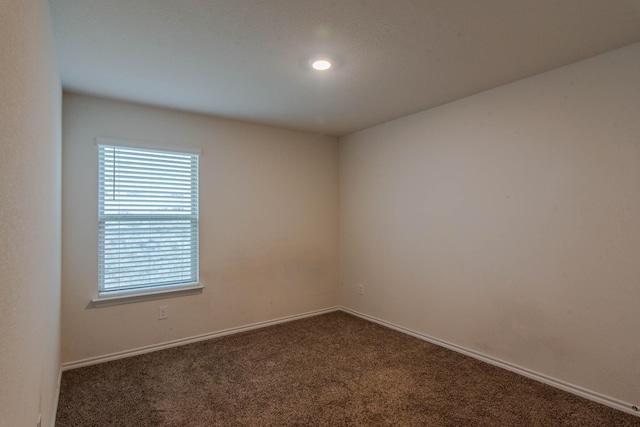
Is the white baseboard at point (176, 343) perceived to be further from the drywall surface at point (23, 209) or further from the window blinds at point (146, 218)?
the drywall surface at point (23, 209)

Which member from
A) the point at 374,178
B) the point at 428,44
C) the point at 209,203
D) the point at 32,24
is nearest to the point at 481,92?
the point at 428,44

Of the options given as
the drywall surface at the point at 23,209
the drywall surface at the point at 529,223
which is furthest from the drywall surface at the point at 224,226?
the drywall surface at the point at 23,209

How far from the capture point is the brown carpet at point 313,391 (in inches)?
85.6

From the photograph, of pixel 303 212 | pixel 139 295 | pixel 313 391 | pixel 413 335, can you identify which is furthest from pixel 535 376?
pixel 139 295

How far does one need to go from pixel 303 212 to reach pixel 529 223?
2.52 meters

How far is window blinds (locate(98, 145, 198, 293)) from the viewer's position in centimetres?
309

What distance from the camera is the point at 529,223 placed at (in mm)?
2711

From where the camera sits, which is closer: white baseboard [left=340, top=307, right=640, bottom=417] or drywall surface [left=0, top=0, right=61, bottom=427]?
drywall surface [left=0, top=0, right=61, bottom=427]

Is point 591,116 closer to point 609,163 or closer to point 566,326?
point 609,163

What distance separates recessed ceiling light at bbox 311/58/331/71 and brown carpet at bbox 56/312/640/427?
2.41m

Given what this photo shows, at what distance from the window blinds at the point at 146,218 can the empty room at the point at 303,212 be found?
0.02 meters

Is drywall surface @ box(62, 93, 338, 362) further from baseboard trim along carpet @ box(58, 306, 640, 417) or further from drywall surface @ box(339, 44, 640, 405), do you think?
drywall surface @ box(339, 44, 640, 405)

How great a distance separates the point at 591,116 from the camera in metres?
2.39

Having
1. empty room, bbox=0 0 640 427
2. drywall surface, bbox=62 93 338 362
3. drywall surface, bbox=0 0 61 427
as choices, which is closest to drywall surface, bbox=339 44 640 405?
empty room, bbox=0 0 640 427
